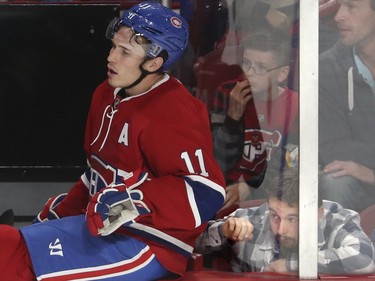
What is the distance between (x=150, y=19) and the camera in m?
2.64

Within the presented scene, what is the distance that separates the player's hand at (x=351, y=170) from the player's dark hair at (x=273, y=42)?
27cm

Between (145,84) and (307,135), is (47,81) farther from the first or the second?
(307,135)

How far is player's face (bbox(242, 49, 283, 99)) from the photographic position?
2727 millimetres

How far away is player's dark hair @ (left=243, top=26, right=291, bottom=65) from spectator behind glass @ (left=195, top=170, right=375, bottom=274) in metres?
0.28

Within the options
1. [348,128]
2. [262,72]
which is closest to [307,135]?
[348,128]

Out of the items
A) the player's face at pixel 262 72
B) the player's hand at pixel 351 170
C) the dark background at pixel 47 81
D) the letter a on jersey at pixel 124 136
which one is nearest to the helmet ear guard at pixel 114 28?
the letter a on jersey at pixel 124 136

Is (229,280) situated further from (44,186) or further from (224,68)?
(44,186)

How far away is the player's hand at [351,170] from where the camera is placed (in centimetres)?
269

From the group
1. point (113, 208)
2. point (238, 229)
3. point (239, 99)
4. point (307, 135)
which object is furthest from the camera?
point (239, 99)

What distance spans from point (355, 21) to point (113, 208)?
704mm

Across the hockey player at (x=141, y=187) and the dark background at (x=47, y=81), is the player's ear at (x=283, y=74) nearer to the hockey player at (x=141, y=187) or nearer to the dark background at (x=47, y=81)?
the hockey player at (x=141, y=187)

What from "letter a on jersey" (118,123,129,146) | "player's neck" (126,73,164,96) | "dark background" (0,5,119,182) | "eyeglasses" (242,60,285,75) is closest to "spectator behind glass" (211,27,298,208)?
"eyeglasses" (242,60,285,75)

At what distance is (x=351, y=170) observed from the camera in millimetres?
2699

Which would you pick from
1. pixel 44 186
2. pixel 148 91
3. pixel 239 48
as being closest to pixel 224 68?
pixel 239 48
